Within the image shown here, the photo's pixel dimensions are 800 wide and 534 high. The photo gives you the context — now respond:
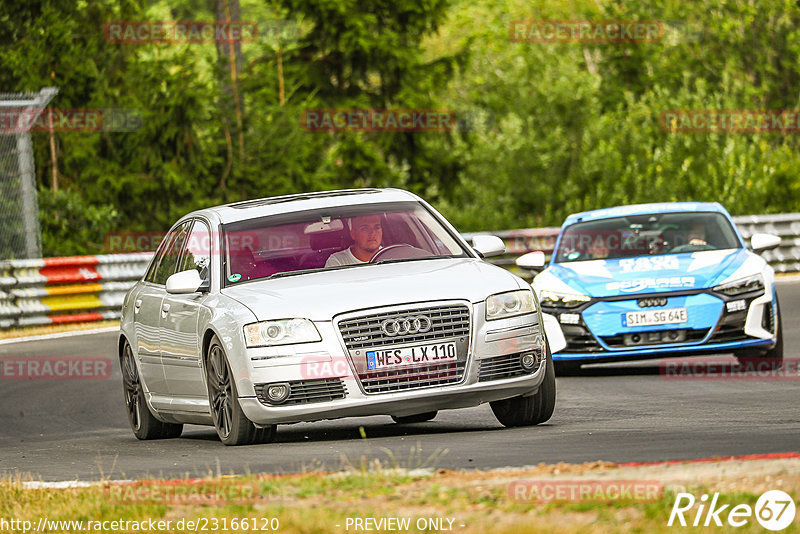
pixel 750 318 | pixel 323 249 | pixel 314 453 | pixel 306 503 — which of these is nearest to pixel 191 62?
pixel 750 318

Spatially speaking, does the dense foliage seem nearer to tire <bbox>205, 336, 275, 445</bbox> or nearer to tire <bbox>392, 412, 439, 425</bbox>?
tire <bbox>392, 412, 439, 425</bbox>

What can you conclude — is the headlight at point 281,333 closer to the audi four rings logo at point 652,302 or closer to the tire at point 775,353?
the audi four rings logo at point 652,302

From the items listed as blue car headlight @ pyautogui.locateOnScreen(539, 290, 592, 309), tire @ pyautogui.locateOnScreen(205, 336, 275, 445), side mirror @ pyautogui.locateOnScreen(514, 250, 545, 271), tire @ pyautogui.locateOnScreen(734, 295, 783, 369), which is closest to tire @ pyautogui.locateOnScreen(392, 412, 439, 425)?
tire @ pyautogui.locateOnScreen(205, 336, 275, 445)

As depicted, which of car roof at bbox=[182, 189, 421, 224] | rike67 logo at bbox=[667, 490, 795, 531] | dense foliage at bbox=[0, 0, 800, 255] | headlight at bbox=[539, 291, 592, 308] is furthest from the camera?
dense foliage at bbox=[0, 0, 800, 255]

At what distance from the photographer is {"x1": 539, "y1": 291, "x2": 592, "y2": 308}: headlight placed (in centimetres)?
1350

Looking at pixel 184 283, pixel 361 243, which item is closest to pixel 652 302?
pixel 361 243

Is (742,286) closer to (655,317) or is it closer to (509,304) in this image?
(655,317)

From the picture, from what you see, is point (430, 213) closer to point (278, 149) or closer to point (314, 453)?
point (314, 453)

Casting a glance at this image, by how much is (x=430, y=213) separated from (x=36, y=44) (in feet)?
62.5

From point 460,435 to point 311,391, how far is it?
0.98 metres

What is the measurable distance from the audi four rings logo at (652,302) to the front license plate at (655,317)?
0.17 ft

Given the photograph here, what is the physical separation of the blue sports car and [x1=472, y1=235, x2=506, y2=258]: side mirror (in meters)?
2.93

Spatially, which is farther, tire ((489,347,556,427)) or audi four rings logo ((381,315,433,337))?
tire ((489,347,556,427))

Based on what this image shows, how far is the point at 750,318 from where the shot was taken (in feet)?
43.3
